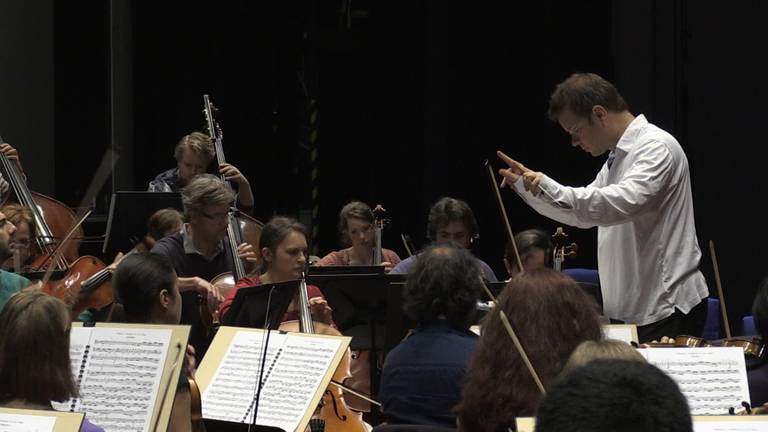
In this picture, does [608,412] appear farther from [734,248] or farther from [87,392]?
[734,248]

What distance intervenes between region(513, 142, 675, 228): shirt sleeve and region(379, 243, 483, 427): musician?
566 millimetres

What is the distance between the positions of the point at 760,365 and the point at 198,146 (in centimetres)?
398

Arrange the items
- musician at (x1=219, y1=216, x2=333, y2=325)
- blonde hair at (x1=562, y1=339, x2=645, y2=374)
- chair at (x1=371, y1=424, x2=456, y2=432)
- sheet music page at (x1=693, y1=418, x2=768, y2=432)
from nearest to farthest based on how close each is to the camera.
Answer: blonde hair at (x1=562, y1=339, x2=645, y2=374), sheet music page at (x1=693, y1=418, x2=768, y2=432), chair at (x1=371, y1=424, x2=456, y2=432), musician at (x1=219, y1=216, x2=333, y2=325)

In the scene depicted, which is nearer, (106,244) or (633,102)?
(106,244)

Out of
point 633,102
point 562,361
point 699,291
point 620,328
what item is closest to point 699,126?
point 633,102

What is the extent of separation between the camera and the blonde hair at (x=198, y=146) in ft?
21.9

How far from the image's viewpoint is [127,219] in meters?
6.13

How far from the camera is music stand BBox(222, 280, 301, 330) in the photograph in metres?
3.97

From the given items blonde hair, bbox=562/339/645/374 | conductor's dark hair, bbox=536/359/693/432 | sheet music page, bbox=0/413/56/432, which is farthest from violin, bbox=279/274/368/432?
conductor's dark hair, bbox=536/359/693/432

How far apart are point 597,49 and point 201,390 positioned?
467cm

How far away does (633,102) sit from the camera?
7336 millimetres

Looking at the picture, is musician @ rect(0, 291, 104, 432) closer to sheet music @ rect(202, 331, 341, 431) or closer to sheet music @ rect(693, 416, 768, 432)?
sheet music @ rect(202, 331, 341, 431)

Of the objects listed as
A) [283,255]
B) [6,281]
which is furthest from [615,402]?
[283,255]

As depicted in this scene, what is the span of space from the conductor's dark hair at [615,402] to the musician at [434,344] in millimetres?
1906
